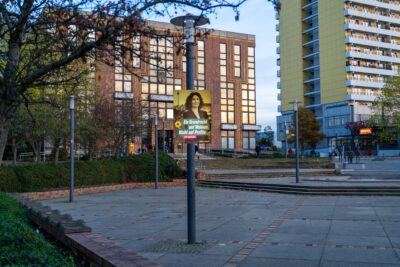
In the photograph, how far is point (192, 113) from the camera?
9.39 m

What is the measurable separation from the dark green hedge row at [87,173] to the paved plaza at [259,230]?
3.41 m

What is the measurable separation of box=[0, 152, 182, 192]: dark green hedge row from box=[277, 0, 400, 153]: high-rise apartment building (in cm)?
6004

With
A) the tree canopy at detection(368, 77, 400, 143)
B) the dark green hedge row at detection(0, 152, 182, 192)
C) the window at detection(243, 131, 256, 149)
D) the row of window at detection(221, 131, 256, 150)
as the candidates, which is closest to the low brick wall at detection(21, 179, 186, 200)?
the dark green hedge row at detection(0, 152, 182, 192)

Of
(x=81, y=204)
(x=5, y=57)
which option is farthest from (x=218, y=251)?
(x=81, y=204)

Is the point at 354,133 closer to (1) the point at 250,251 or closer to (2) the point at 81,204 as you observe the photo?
(2) the point at 81,204

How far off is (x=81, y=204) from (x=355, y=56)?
78330mm

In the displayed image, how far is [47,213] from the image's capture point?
9.75m

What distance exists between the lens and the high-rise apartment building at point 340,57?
8694 centimetres

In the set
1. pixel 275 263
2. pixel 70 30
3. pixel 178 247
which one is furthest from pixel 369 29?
pixel 70 30

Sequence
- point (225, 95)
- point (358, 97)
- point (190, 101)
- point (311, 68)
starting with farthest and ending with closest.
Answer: point (311, 68), point (358, 97), point (225, 95), point (190, 101)

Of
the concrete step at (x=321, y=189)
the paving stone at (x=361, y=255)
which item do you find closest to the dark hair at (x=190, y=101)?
the paving stone at (x=361, y=255)

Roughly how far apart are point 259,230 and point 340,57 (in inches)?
3267

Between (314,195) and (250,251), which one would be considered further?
(314,195)

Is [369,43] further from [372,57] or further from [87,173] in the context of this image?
[87,173]
